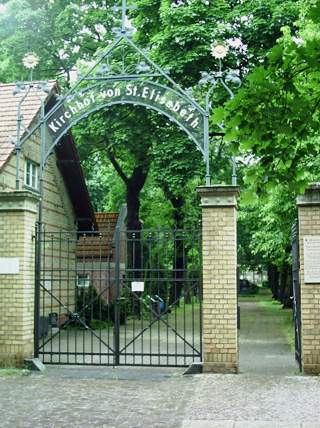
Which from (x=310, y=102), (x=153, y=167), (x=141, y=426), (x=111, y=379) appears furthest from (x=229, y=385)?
(x=153, y=167)

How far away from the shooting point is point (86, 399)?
883 centimetres

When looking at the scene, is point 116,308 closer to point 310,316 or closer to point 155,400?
point 155,400

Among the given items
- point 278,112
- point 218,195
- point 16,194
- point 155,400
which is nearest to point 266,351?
point 218,195

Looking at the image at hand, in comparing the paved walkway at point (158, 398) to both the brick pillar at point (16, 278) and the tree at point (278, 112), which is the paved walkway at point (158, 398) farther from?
the tree at point (278, 112)

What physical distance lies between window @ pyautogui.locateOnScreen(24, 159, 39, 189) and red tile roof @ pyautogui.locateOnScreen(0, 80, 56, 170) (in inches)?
59.6

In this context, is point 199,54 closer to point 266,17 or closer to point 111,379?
point 266,17

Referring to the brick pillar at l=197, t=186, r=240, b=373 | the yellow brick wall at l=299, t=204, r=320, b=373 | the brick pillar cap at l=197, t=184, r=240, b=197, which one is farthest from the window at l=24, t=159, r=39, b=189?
the yellow brick wall at l=299, t=204, r=320, b=373

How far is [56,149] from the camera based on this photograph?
66.8 feet

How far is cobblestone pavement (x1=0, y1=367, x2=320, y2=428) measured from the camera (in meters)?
7.46

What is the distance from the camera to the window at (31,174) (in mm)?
18448

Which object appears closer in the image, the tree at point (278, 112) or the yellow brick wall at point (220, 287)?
the tree at point (278, 112)

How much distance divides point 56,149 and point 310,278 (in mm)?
11884

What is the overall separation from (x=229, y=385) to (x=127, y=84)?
6.68 m

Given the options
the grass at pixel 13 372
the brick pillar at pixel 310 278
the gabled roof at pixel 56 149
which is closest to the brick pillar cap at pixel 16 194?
the gabled roof at pixel 56 149
